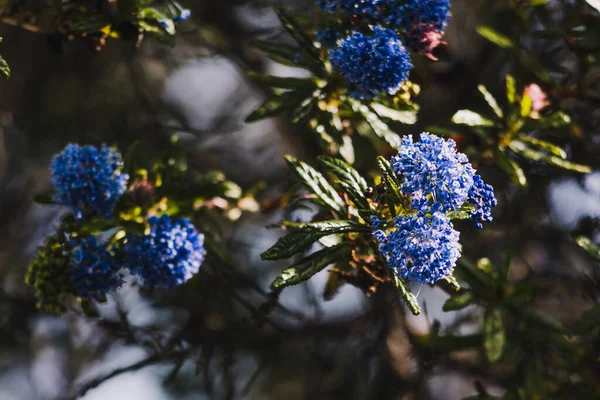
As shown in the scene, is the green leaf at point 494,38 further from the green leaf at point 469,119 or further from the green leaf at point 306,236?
the green leaf at point 306,236

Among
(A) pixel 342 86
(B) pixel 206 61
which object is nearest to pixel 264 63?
(B) pixel 206 61

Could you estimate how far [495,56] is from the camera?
16.1 feet

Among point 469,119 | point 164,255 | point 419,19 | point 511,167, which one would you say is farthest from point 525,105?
point 164,255

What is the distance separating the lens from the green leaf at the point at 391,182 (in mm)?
2496

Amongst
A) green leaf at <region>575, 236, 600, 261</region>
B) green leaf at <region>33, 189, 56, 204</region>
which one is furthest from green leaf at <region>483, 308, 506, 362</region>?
green leaf at <region>33, 189, 56, 204</region>

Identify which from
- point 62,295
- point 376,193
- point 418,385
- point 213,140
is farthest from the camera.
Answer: point 213,140

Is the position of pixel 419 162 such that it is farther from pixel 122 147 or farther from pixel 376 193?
pixel 122 147

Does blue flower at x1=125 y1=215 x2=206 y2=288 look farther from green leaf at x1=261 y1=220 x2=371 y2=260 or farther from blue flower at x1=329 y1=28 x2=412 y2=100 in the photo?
blue flower at x1=329 y1=28 x2=412 y2=100

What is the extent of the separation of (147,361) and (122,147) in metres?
1.45

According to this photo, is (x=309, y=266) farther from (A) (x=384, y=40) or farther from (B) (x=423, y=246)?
(A) (x=384, y=40)

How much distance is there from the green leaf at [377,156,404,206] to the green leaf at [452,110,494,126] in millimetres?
763

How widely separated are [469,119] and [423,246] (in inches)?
43.9

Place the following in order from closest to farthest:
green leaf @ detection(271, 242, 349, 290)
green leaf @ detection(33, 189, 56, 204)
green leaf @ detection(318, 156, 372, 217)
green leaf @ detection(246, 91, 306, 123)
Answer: green leaf @ detection(271, 242, 349, 290) → green leaf @ detection(318, 156, 372, 217) → green leaf @ detection(246, 91, 306, 123) → green leaf @ detection(33, 189, 56, 204)

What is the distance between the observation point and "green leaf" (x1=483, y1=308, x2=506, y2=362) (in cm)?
350
